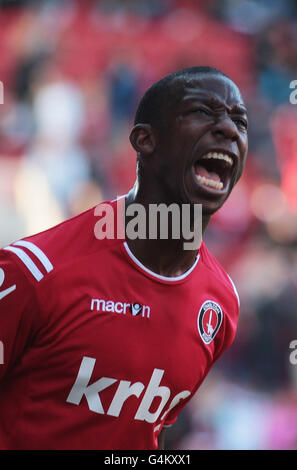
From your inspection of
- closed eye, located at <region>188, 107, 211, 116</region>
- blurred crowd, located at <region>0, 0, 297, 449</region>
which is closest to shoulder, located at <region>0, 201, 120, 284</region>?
closed eye, located at <region>188, 107, 211, 116</region>

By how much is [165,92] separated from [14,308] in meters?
0.94

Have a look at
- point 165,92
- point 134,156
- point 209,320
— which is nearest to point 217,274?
point 209,320

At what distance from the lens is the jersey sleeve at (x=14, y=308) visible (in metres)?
2.46

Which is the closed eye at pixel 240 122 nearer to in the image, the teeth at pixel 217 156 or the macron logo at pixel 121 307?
the teeth at pixel 217 156

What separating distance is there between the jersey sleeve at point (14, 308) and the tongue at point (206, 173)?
728 mm

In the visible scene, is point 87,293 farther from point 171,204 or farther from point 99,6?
point 99,6

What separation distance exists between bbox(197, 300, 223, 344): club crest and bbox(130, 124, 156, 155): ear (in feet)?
2.17

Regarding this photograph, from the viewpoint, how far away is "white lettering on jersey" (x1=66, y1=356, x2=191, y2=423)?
8.39 feet

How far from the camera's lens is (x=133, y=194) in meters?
2.79

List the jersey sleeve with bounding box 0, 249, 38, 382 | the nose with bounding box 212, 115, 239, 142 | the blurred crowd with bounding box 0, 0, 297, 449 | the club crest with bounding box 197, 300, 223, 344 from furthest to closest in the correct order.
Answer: the blurred crowd with bounding box 0, 0, 297, 449 < the club crest with bounding box 197, 300, 223, 344 < the nose with bounding box 212, 115, 239, 142 < the jersey sleeve with bounding box 0, 249, 38, 382

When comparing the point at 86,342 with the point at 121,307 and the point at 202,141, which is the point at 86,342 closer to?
the point at 121,307

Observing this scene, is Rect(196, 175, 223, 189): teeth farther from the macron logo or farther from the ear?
the macron logo

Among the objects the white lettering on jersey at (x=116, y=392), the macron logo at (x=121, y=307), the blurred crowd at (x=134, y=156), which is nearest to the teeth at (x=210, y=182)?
the macron logo at (x=121, y=307)

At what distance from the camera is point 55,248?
262cm
